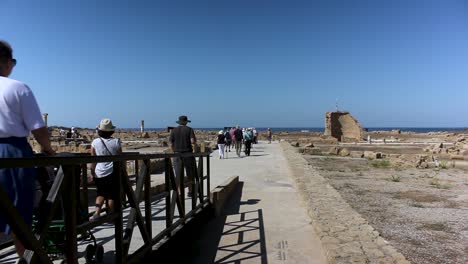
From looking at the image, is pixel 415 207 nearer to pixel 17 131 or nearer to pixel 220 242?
pixel 220 242

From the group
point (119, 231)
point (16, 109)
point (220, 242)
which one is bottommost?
point (220, 242)

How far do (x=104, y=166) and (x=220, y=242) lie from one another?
2.25 m

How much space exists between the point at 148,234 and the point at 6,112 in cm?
210

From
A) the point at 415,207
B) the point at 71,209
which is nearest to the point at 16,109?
the point at 71,209

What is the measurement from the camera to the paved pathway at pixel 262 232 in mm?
5469

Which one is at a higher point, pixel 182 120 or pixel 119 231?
pixel 182 120

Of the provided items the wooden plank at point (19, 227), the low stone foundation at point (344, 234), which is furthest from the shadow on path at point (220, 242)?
the wooden plank at point (19, 227)

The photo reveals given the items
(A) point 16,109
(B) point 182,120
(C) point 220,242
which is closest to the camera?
(A) point 16,109

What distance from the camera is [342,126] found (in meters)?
50.0

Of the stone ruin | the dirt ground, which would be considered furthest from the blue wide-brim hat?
the stone ruin

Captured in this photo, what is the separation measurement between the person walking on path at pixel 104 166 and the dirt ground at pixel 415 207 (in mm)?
4394

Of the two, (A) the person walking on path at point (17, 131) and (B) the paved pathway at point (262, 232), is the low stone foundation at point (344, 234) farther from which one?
(A) the person walking on path at point (17, 131)

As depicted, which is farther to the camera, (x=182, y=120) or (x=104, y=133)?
(x=182, y=120)

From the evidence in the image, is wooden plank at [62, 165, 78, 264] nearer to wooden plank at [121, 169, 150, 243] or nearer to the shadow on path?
wooden plank at [121, 169, 150, 243]
